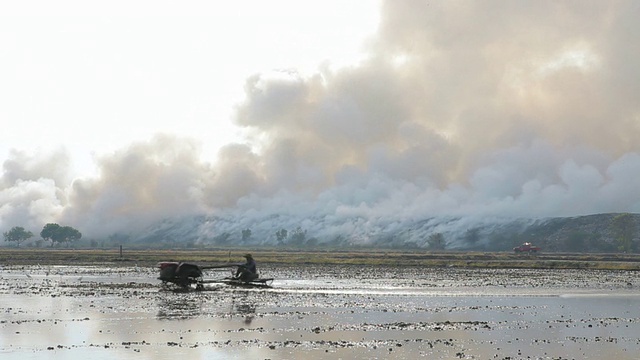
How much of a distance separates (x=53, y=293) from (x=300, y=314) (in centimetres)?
2635

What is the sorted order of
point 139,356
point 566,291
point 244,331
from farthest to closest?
point 566,291
point 244,331
point 139,356

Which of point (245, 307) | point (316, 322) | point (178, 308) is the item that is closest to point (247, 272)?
point (245, 307)

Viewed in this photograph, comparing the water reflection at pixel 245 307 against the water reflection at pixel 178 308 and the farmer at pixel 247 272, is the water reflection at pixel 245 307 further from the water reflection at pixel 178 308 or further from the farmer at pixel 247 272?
the farmer at pixel 247 272

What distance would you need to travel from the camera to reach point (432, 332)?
1705 inches

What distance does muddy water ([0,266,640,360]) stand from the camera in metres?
36.1

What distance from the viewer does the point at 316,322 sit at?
47.4 m

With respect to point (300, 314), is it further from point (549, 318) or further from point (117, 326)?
point (549, 318)

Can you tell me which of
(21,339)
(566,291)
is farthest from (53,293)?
(566,291)

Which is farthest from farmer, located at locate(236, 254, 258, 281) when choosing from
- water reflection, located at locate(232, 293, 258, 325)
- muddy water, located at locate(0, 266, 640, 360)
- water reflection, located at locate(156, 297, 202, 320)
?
water reflection, located at locate(156, 297, 202, 320)

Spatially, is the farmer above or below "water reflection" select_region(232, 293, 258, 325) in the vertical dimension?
above

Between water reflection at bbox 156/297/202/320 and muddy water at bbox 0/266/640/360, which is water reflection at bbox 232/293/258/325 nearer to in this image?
muddy water at bbox 0/266/640/360

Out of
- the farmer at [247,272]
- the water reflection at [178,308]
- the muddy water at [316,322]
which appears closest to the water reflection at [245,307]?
the muddy water at [316,322]

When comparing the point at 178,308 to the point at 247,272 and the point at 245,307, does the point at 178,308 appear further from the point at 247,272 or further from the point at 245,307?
the point at 247,272

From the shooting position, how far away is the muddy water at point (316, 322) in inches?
1421
